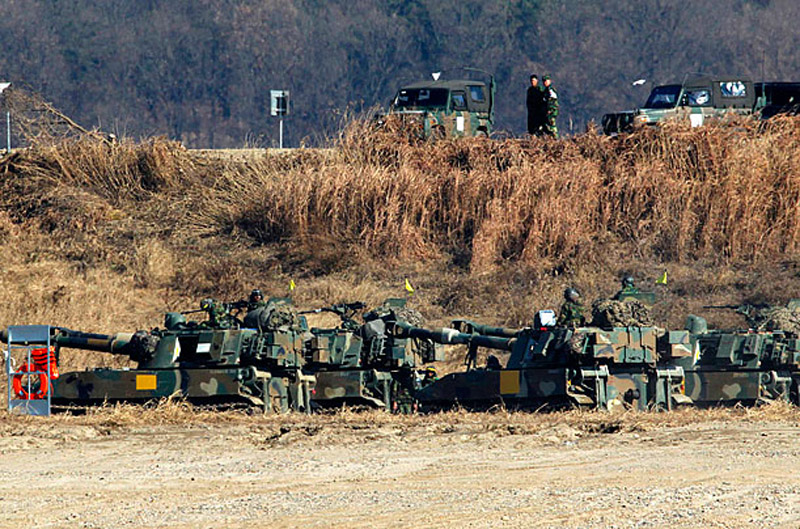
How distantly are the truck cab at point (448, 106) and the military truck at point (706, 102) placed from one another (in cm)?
304

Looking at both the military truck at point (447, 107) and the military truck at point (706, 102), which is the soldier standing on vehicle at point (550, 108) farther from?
the military truck at point (447, 107)

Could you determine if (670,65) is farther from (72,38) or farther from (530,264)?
(530,264)

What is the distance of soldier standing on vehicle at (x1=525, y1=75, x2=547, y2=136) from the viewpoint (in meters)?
29.2

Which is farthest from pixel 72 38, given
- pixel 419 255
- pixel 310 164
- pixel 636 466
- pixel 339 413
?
pixel 636 466

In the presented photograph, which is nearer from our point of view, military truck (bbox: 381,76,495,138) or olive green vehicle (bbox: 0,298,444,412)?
olive green vehicle (bbox: 0,298,444,412)

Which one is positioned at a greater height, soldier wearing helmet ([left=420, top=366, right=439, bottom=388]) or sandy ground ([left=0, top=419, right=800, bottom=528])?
soldier wearing helmet ([left=420, top=366, right=439, bottom=388])

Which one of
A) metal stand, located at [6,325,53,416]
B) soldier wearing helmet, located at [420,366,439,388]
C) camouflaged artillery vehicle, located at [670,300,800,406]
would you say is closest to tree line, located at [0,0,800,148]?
soldier wearing helmet, located at [420,366,439,388]

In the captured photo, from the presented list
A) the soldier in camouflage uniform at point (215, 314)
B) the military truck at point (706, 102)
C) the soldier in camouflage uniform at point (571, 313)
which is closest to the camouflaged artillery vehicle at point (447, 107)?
the military truck at point (706, 102)

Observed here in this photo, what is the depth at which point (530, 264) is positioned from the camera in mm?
25688

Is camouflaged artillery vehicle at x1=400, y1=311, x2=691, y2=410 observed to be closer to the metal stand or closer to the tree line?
the metal stand

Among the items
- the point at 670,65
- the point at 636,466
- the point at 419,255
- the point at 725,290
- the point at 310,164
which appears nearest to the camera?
the point at 636,466

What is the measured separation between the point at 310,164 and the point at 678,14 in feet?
97.9

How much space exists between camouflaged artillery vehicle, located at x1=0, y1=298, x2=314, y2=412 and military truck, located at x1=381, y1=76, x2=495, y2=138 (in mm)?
12827

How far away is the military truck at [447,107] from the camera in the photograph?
3069cm
